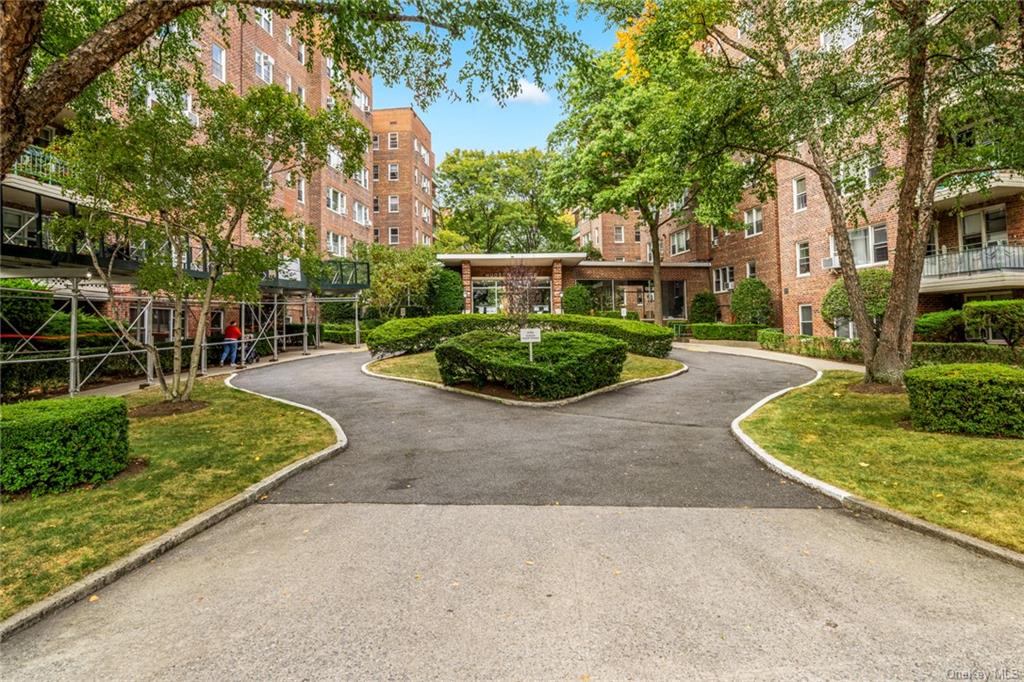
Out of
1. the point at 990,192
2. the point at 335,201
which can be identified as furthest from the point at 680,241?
the point at 335,201

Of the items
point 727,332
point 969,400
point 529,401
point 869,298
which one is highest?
point 869,298

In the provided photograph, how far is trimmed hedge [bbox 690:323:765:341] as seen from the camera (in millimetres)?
27141

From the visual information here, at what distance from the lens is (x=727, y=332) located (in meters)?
27.8

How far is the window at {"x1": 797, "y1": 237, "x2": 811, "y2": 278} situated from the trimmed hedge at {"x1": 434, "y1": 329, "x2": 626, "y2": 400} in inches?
674

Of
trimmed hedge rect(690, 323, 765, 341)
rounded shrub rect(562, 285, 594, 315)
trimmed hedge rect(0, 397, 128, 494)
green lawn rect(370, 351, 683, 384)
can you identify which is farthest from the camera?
rounded shrub rect(562, 285, 594, 315)

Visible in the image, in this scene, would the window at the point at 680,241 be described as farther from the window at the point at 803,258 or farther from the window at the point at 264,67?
the window at the point at 264,67

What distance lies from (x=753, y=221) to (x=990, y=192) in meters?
13.4

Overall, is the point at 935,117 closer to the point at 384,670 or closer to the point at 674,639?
the point at 674,639

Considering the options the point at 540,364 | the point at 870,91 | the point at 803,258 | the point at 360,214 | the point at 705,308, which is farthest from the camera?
the point at 360,214

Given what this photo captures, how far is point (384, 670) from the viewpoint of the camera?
9.03 feet

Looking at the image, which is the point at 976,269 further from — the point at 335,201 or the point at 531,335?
the point at 335,201

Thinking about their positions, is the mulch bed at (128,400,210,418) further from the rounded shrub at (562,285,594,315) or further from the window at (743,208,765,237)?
the window at (743,208,765,237)

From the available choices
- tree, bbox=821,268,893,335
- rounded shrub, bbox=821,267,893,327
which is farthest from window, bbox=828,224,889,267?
tree, bbox=821,268,893,335

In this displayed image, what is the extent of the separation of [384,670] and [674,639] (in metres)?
1.70
